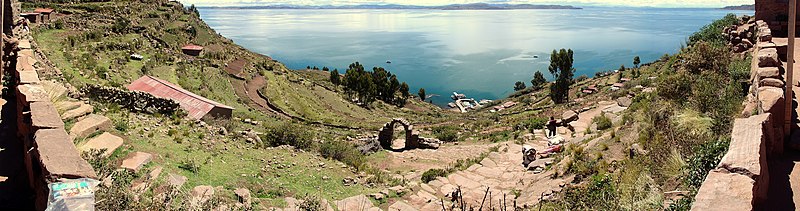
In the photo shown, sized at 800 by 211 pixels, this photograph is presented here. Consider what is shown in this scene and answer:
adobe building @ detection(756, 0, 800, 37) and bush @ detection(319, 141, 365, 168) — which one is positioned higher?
adobe building @ detection(756, 0, 800, 37)

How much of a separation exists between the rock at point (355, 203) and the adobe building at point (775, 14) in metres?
11.1

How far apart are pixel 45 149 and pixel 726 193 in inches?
246

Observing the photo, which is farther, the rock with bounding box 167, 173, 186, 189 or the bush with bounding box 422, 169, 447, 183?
the bush with bounding box 422, 169, 447, 183

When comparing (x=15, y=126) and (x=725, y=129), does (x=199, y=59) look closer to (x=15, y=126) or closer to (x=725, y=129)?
(x=15, y=126)

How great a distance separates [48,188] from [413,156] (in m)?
11.5

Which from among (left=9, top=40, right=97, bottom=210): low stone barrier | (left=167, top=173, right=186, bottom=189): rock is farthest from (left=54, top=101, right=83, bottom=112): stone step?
(left=167, top=173, right=186, bottom=189): rock

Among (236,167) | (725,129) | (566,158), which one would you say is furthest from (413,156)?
(725,129)

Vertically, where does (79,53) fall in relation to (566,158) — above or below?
above

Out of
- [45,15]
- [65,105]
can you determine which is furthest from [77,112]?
[45,15]

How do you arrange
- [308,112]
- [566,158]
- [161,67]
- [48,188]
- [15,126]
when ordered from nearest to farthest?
[48,188]
[15,126]
[566,158]
[161,67]
[308,112]

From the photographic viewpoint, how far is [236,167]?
9.20 m

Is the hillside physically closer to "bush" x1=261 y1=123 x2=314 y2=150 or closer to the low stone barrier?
"bush" x1=261 y1=123 x2=314 y2=150

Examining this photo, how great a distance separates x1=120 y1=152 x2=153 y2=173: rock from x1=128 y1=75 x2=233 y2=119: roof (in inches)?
223

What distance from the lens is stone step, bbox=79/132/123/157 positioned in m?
7.29
